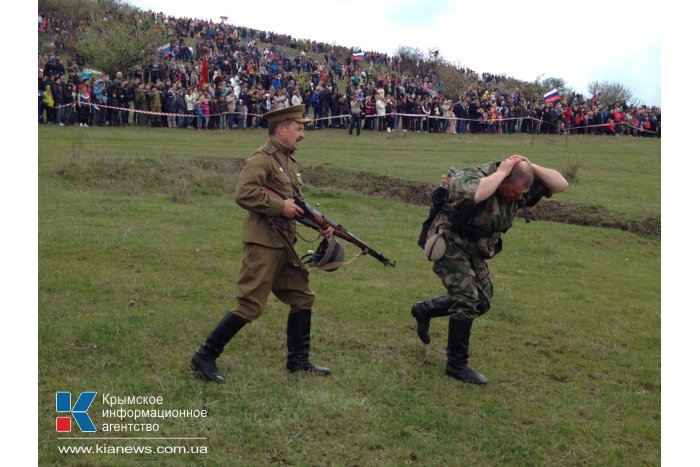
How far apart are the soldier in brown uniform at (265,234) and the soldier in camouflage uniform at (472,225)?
105 cm

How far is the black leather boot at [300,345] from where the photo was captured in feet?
19.8

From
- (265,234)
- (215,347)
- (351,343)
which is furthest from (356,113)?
(215,347)

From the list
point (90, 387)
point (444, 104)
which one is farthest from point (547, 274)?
point (444, 104)

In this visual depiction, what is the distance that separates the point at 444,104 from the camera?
1399 inches

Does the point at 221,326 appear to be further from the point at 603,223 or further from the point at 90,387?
the point at 603,223

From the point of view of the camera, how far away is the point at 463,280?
6008 mm

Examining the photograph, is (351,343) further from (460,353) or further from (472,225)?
(472,225)

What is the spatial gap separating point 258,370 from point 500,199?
2511 mm

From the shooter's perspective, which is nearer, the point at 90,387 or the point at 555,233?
the point at 90,387

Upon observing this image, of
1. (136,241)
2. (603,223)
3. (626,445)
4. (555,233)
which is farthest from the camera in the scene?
(603,223)

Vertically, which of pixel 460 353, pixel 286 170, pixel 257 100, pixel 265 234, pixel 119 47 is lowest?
pixel 460 353

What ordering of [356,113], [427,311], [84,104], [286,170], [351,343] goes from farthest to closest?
[356,113]
[84,104]
[351,343]
[427,311]
[286,170]

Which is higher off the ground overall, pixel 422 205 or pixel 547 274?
pixel 422 205

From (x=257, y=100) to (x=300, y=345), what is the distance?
81.2ft
